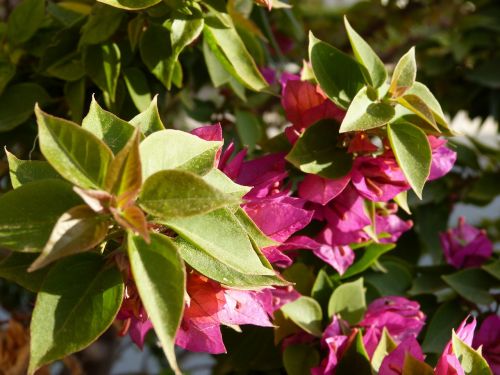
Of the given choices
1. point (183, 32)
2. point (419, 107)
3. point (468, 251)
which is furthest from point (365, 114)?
point (468, 251)

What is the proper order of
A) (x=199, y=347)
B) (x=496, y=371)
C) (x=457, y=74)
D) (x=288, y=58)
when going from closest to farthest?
(x=199, y=347) → (x=496, y=371) → (x=457, y=74) → (x=288, y=58)

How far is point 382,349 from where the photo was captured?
429mm

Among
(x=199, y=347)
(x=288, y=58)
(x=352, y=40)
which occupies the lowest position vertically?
(x=288, y=58)

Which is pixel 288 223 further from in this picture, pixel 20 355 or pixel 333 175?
pixel 20 355

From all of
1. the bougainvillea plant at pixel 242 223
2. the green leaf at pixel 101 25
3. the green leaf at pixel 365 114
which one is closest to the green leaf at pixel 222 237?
the bougainvillea plant at pixel 242 223

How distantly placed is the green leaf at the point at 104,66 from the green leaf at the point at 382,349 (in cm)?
25

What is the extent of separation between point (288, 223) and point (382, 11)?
774mm

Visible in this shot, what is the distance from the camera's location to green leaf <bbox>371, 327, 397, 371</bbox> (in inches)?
16.6

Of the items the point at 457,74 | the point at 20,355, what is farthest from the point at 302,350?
the point at 457,74

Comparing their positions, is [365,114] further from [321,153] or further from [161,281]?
[161,281]

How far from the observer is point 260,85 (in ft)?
1.58

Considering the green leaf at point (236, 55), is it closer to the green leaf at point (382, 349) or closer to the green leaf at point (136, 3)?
the green leaf at point (136, 3)

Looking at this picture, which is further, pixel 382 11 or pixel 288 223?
pixel 382 11

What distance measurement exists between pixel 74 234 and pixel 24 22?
321 mm
